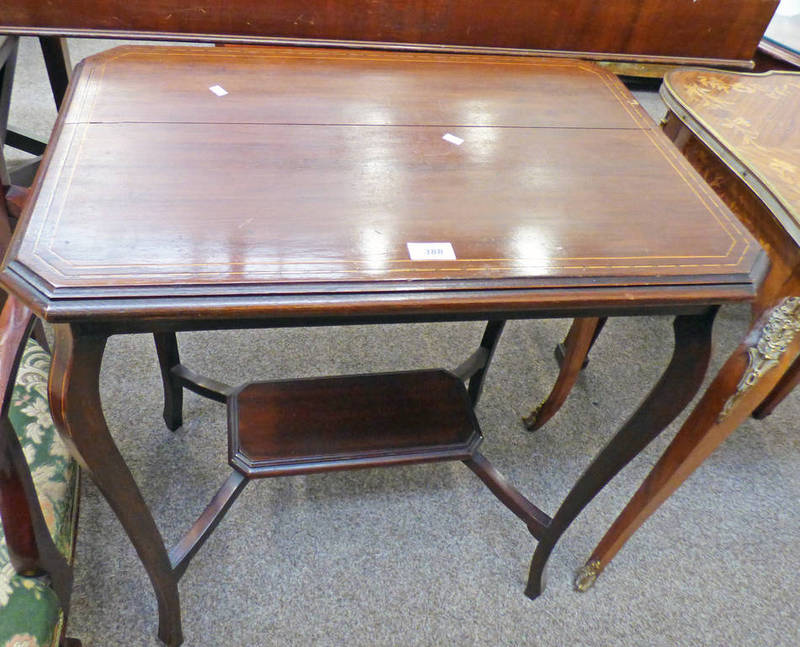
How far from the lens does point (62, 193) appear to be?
634mm

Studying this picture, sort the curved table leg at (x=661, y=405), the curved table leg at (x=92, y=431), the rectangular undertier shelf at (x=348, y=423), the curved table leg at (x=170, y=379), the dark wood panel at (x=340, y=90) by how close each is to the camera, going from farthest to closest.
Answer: the curved table leg at (x=170, y=379) < the rectangular undertier shelf at (x=348, y=423) < the dark wood panel at (x=340, y=90) < the curved table leg at (x=661, y=405) < the curved table leg at (x=92, y=431)

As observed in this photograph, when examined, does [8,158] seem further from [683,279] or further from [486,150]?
[683,279]

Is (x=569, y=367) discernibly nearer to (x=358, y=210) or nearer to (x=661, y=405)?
(x=661, y=405)

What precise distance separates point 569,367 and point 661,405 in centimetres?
46

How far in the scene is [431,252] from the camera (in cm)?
63

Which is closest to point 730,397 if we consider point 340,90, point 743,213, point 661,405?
point 661,405

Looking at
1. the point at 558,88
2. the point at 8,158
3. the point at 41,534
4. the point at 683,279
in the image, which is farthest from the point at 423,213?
the point at 8,158

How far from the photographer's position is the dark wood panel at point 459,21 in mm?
1015

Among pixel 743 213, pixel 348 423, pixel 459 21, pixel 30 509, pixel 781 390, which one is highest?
pixel 459 21

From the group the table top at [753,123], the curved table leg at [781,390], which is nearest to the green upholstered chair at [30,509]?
the table top at [753,123]

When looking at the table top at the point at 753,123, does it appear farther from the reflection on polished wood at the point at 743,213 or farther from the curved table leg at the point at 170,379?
the curved table leg at the point at 170,379

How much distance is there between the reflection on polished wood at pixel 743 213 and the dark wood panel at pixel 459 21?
0.38 feet

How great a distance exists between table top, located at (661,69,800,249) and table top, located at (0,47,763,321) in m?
0.12

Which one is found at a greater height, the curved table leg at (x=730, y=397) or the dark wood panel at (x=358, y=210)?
the dark wood panel at (x=358, y=210)
